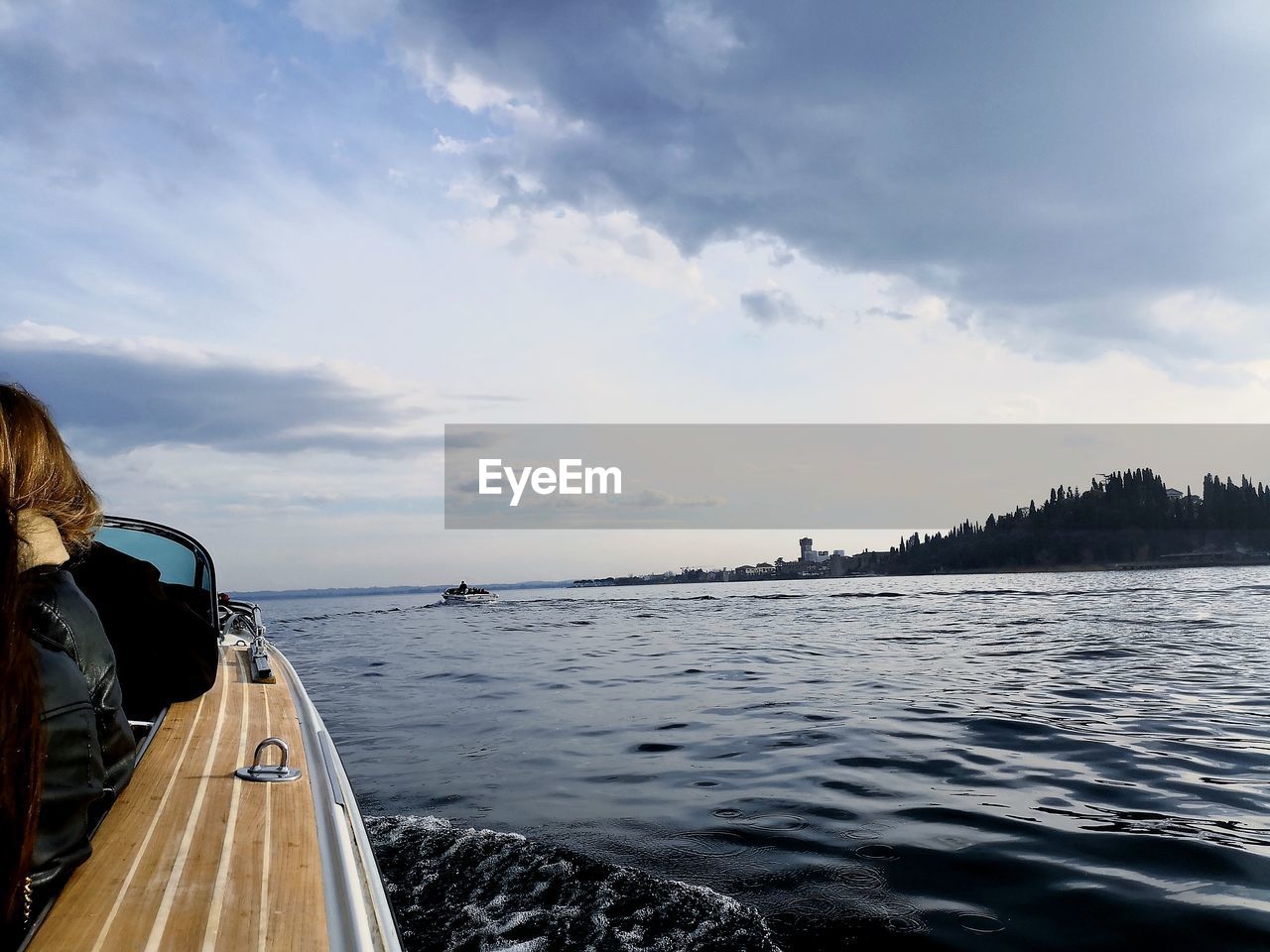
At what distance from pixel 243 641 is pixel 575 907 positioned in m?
7.45

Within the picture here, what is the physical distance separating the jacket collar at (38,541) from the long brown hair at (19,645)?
30 mm

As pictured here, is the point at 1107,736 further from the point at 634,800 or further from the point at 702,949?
the point at 702,949

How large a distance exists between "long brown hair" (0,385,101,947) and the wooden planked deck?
39cm

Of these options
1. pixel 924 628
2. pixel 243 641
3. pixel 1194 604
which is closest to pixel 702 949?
pixel 243 641

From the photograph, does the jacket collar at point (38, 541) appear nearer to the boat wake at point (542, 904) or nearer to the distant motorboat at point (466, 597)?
the boat wake at point (542, 904)

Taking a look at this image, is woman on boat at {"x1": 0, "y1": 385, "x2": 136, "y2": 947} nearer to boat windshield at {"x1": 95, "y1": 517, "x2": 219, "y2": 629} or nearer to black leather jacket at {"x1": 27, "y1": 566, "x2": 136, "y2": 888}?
black leather jacket at {"x1": 27, "y1": 566, "x2": 136, "y2": 888}

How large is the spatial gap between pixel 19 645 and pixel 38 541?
15.5 inches

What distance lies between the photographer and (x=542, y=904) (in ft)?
15.2

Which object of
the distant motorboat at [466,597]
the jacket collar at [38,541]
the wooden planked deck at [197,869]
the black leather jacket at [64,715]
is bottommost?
the distant motorboat at [466,597]

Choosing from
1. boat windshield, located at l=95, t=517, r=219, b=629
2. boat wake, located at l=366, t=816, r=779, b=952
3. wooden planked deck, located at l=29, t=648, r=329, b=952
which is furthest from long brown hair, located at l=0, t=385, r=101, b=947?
boat windshield, located at l=95, t=517, r=219, b=629

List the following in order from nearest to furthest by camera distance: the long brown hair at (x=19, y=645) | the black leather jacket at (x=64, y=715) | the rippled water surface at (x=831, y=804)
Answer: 1. the long brown hair at (x=19, y=645)
2. the black leather jacket at (x=64, y=715)
3. the rippled water surface at (x=831, y=804)

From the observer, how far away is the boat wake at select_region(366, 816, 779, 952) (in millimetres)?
4145

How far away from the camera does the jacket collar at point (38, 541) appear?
219 centimetres

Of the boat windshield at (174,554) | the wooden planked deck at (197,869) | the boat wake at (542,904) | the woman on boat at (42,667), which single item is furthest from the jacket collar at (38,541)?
the boat windshield at (174,554)
